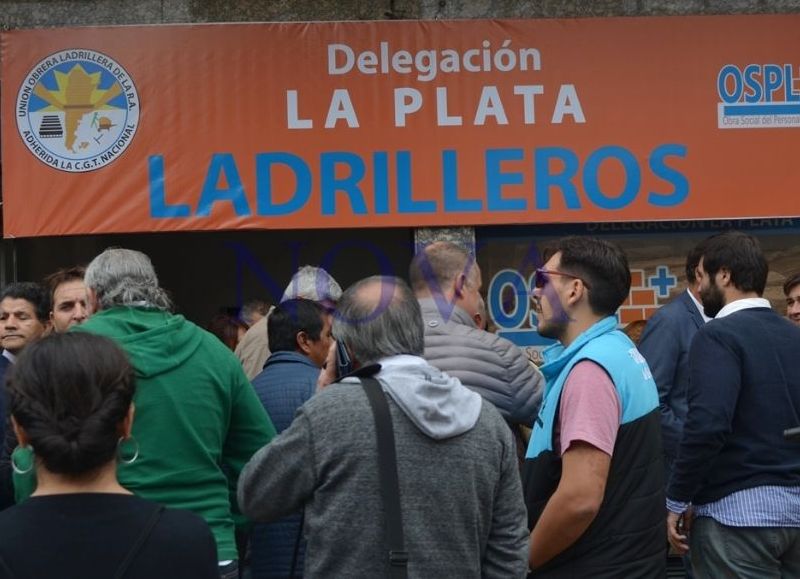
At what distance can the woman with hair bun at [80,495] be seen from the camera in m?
2.14

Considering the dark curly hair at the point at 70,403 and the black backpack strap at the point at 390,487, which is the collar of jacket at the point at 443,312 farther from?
the dark curly hair at the point at 70,403

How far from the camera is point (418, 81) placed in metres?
7.35

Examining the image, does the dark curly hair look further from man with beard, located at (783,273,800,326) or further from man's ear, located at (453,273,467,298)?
man with beard, located at (783,273,800,326)

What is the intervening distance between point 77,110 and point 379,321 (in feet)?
15.7

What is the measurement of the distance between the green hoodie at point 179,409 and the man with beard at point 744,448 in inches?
64.1

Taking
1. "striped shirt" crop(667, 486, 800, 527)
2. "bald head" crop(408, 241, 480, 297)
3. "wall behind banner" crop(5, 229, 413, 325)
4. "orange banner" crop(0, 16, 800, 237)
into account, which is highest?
"orange banner" crop(0, 16, 800, 237)

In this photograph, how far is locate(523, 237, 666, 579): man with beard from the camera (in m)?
3.34

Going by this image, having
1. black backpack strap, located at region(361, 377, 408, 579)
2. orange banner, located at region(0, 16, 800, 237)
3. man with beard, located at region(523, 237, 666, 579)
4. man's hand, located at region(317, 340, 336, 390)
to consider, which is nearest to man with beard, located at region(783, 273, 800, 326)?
orange banner, located at region(0, 16, 800, 237)

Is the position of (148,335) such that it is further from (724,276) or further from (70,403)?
(724,276)

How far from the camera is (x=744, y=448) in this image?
4.09m

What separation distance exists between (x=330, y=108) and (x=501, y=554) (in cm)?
471

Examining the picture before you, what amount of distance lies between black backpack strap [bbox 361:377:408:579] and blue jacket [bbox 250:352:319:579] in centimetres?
113

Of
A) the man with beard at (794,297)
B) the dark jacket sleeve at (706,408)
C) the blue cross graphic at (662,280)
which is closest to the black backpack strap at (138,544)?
the dark jacket sleeve at (706,408)

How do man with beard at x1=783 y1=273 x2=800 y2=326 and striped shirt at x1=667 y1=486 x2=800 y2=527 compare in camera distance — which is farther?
man with beard at x1=783 y1=273 x2=800 y2=326
